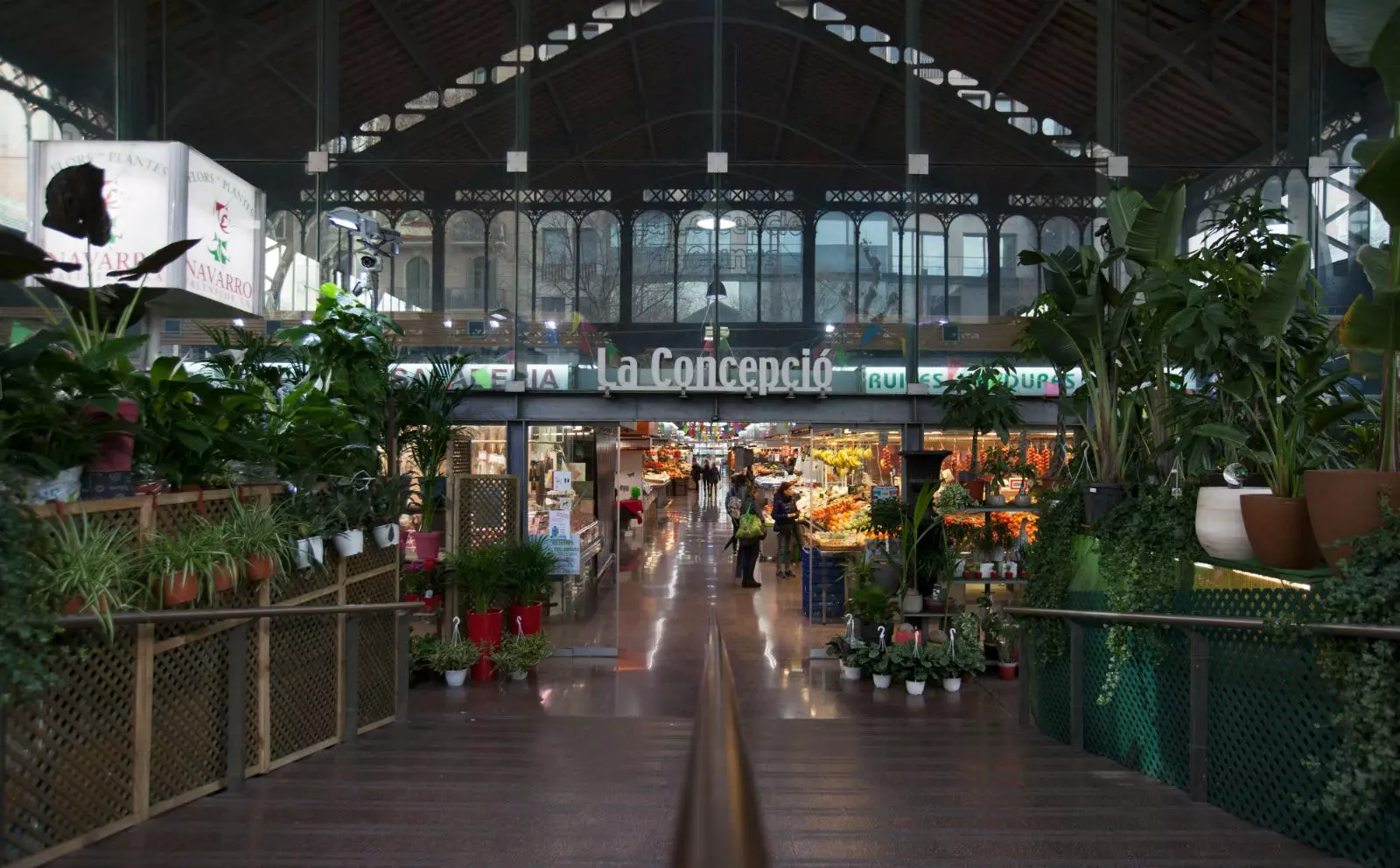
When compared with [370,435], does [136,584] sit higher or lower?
lower

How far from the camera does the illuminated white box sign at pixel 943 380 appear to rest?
9.33m

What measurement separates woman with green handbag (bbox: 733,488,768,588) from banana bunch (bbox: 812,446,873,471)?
116cm

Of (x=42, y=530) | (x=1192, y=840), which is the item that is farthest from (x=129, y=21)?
(x=1192, y=840)

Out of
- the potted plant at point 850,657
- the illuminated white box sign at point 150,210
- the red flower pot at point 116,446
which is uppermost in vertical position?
the illuminated white box sign at point 150,210

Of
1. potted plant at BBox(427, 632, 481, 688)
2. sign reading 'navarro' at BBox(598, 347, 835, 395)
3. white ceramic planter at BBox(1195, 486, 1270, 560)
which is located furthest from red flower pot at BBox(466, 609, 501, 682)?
white ceramic planter at BBox(1195, 486, 1270, 560)

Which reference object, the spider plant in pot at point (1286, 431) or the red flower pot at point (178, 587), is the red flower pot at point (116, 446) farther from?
the spider plant in pot at point (1286, 431)

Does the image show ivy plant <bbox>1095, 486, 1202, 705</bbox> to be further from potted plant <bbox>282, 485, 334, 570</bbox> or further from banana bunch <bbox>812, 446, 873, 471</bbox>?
banana bunch <bbox>812, 446, 873, 471</bbox>

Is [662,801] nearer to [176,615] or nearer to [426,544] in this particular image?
[176,615]

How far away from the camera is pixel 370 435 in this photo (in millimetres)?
6828

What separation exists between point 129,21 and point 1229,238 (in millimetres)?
9826

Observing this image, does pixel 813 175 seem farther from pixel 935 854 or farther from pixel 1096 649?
pixel 935 854

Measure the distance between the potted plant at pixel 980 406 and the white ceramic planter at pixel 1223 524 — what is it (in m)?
4.09

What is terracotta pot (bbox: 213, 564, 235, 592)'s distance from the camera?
4121 millimetres

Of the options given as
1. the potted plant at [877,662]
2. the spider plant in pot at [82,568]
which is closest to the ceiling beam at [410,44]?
the potted plant at [877,662]
